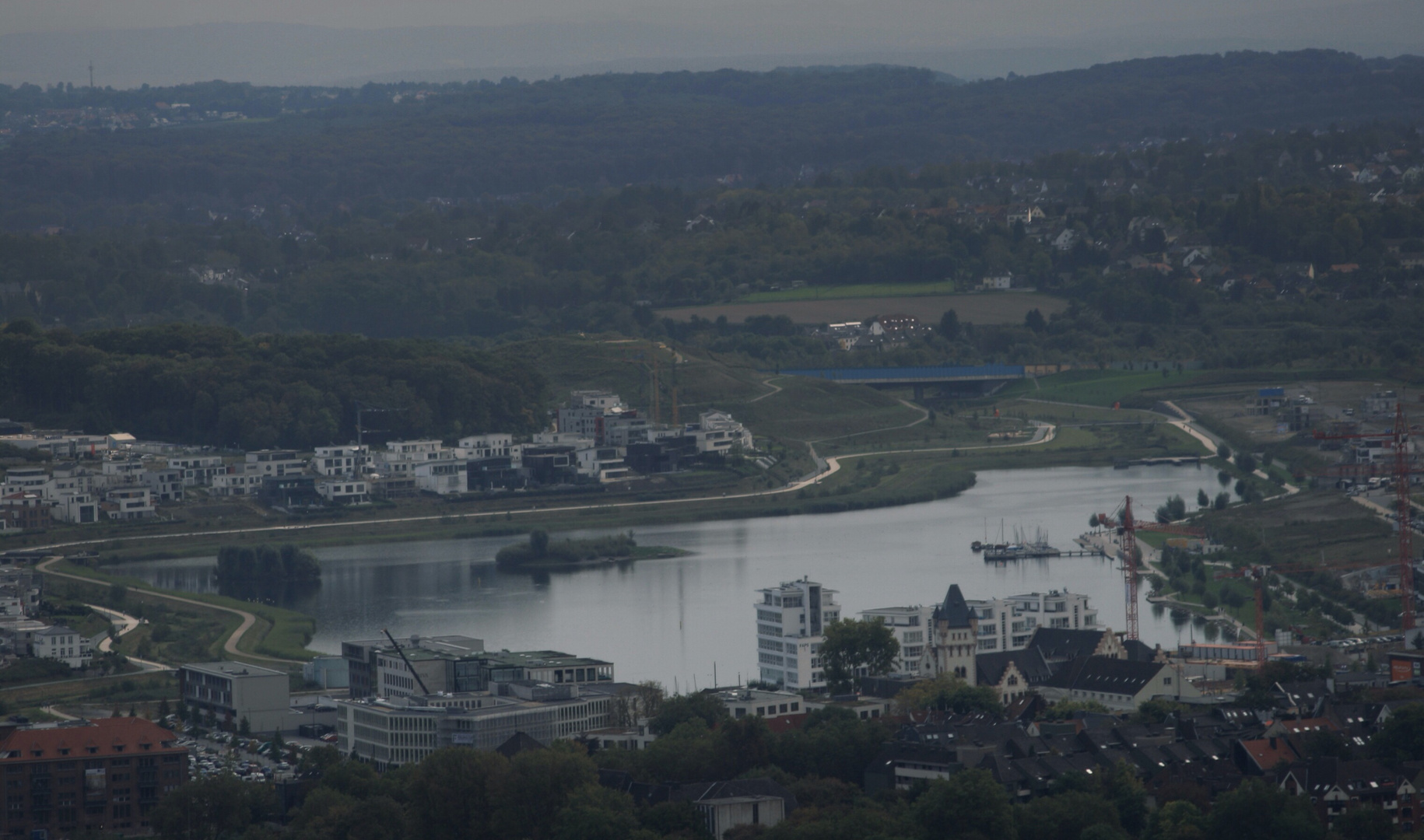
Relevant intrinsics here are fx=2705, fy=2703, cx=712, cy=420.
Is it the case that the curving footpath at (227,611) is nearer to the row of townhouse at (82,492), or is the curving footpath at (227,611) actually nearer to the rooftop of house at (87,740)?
the row of townhouse at (82,492)

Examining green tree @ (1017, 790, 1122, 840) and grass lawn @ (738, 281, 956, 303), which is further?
grass lawn @ (738, 281, 956, 303)

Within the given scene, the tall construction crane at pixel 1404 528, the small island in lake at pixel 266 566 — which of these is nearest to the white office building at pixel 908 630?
the tall construction crane at pixel 1404 528

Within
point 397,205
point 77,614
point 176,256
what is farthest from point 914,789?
point 397,205

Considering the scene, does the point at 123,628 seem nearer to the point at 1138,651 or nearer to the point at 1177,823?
the point at 1138,651

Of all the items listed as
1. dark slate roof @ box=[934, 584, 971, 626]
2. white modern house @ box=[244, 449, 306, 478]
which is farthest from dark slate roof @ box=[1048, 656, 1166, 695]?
white modern house @ box=[244, 449, 306, 478]

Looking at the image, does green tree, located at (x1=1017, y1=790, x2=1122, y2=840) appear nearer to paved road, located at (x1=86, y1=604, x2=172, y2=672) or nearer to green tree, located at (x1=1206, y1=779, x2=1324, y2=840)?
green tree, located at (x1=1206, y1=779, x2=1324, y2=840)

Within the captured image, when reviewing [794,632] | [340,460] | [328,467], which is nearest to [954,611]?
[794,632]
